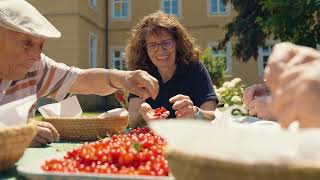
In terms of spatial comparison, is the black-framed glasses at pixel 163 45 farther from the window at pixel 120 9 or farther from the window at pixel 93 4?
the window at pixel 120 9

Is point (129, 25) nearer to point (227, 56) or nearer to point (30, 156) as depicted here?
point (227, 56)

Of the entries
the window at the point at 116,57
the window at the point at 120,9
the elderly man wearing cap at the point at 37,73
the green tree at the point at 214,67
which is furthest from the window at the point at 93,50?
the elderly man wearing cap at the point at 37,73

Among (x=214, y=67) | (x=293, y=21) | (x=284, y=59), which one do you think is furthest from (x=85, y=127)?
(x=214, y=67)

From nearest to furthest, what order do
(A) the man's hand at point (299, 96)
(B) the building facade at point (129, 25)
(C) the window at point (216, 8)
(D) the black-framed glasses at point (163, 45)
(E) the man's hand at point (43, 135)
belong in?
(A) the man's hand at point (299, 96)
(E) the man's hand at point (43, 135)
(D) the black-framed glasses at point (163, 45)
(B) the building facade at point (129, 25)
(C) the window at point (216, 8)

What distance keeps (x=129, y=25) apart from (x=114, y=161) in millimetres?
18679

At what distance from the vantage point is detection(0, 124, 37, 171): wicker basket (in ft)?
3.09

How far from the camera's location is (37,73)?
204cm

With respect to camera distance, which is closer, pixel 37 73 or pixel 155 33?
pixel 37 73

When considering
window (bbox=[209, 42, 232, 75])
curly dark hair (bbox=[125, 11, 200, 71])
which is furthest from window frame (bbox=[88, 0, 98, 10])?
curly dark hair (bbox=[125, 11, 200, 71])

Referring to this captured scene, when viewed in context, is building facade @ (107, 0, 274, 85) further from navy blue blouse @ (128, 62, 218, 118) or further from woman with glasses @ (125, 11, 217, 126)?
navy blue blouse @ (128, 62, 218, 118)

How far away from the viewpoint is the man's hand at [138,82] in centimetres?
184

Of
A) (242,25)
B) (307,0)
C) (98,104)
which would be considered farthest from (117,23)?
(307,0)

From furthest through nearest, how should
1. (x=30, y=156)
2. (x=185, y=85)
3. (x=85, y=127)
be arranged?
(x=185, y=85), (x=85, y=127), (x=30, y=156)

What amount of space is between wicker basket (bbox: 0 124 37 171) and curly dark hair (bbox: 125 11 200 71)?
1.82 m
